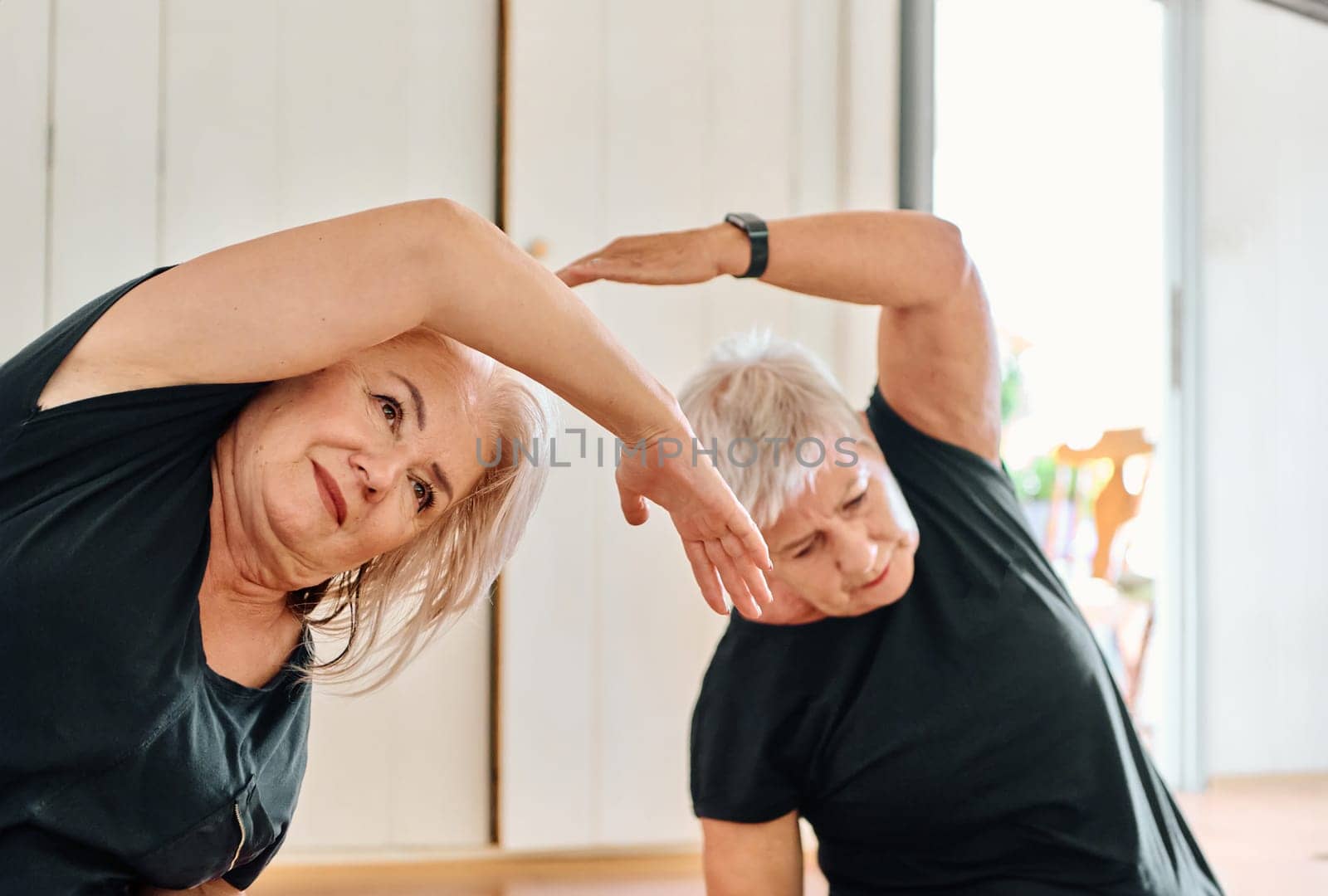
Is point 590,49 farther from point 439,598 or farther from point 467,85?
point 439,598

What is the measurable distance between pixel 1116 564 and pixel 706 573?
10.2 feet

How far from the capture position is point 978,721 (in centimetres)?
147

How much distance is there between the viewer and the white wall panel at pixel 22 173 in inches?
95.4

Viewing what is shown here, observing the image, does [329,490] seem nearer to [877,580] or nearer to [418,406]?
[418,406]

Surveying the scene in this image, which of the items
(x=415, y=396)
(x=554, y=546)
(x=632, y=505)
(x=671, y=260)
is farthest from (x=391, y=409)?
(x=554, y=546)

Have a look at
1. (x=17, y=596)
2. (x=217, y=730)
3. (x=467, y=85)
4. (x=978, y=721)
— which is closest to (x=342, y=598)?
(x=217, y=730)

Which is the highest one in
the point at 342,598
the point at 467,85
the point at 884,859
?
the point at 467,85

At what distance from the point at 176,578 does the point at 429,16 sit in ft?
6.53

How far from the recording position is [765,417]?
1.53 m

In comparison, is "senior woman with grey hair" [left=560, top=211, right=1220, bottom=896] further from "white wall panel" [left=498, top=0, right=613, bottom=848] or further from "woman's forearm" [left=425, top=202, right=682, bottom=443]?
"white wall panel" [left=498, top=0, right=613, bottom=848]

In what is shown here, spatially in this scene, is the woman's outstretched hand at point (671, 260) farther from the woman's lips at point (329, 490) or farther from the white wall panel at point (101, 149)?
the white wall panel at point (101, 149)

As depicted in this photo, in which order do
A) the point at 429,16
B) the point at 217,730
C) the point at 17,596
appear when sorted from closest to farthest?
the point at 17,596 < the point at 217,730 < the point at 429,16

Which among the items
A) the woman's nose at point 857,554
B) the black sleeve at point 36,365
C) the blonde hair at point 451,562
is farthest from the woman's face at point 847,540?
the black sleeve at point 36,365

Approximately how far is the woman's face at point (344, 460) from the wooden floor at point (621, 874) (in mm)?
1633
